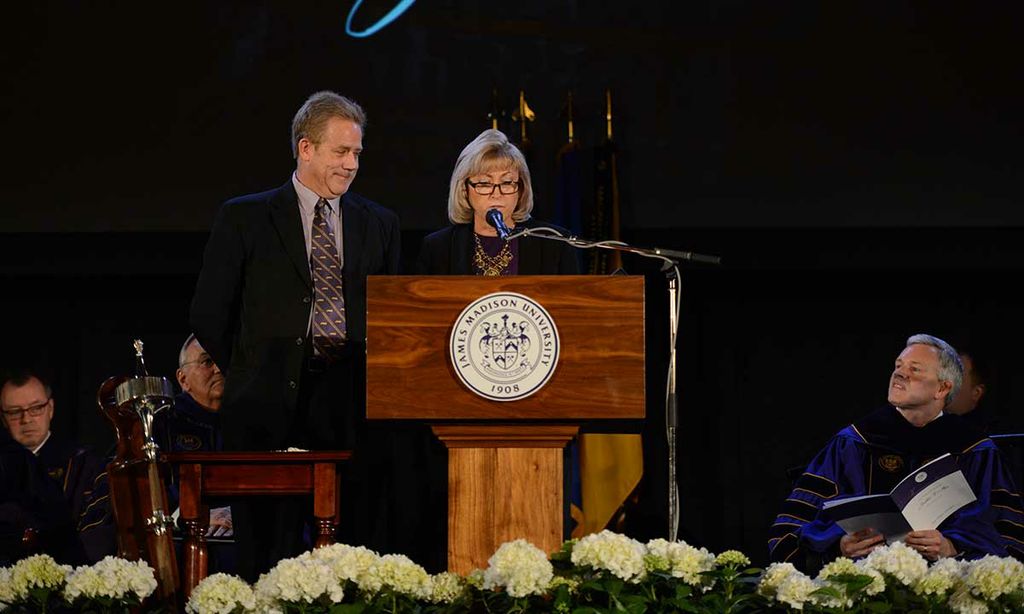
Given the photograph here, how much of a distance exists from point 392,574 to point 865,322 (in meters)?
5.39

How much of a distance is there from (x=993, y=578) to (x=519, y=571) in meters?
1.08

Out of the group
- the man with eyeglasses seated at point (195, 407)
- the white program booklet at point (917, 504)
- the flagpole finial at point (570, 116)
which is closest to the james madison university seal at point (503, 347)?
the white program booklet at point (917, 504)

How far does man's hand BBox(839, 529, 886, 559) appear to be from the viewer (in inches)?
202

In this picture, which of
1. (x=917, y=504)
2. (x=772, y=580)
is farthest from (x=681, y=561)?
(x=917, y=504)

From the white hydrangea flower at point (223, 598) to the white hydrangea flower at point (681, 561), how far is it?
0.89 m

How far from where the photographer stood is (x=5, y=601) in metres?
3.54

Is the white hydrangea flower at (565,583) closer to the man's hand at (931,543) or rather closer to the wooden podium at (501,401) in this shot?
the wooden podium at (501,401)

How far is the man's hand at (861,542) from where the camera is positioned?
5.13 meters

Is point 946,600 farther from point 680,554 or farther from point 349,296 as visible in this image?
point 349,296

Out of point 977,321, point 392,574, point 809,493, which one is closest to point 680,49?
point 977,321

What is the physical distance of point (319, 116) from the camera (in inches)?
175

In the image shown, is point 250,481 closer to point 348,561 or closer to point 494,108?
point 348,561

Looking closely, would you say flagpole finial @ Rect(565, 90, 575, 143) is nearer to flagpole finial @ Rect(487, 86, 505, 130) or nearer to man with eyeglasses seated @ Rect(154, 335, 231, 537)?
flagpole finial @ Rect(487, 86, 505, 130)

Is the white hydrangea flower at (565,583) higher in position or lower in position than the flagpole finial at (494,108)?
lower
